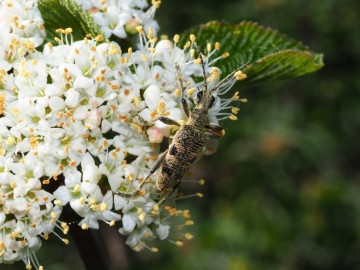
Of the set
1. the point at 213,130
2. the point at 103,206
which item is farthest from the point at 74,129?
the point at 213,130

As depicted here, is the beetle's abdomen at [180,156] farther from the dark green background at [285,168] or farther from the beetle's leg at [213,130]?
the dark green background at [285,168]

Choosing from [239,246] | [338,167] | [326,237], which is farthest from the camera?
[338,167]

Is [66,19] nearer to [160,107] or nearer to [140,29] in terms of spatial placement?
[140,29]

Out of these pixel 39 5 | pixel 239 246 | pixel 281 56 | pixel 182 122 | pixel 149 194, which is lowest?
→ pixel 239 246

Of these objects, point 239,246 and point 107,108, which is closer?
point 107,108

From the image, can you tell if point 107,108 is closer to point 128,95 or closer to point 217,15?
point 128,95

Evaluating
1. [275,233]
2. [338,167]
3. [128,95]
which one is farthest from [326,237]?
[128,95]
